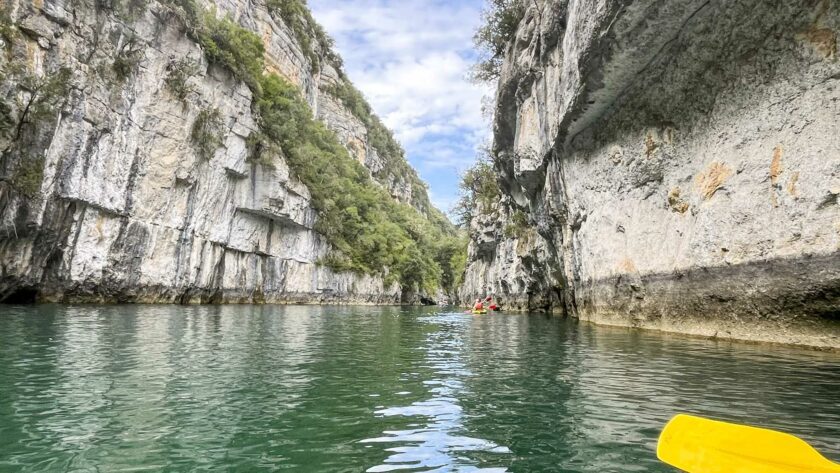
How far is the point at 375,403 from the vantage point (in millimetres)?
5324

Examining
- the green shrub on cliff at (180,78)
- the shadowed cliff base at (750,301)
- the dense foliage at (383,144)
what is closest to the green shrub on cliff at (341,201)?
the green shrub on cliff at (180,78)

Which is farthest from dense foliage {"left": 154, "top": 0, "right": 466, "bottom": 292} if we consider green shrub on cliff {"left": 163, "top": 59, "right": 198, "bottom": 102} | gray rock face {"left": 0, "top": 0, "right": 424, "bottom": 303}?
green shrub on cliff {"left": 163, "top": 59, "right": 198, "bottom": 102}

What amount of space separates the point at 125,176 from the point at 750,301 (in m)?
27.2

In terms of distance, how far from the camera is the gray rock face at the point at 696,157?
328 inches

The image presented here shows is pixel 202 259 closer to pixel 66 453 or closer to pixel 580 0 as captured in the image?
pixel 580 0

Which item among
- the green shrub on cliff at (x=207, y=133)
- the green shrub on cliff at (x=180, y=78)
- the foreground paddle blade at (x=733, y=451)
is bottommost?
the foreground paddle blade at (x=733, y=451)

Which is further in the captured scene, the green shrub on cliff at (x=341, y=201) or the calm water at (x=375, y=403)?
the green shrub on cliff at (x=341, y=201)

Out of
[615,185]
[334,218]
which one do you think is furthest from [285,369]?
[334,218]

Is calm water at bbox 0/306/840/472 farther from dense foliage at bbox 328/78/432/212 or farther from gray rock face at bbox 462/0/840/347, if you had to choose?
dense foliage at bbox 328/78/432/212

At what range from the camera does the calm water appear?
143 inches

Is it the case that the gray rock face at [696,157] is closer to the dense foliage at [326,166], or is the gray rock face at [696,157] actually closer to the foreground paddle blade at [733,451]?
→ the foreground paddle blade at [733,451]

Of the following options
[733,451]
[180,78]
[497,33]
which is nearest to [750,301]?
[733,451]

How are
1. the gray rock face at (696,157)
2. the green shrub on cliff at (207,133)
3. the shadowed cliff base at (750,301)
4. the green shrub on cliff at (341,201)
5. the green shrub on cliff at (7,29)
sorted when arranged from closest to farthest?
the shadowed cliff base at (750,301) → the gray rock face at (696,157) → the green shrub on cliff at (7,29) → the green shrub on cliff at (207,133) → the green shrub on cliff at (341,201)

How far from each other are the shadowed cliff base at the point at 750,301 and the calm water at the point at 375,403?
2.14 feet
